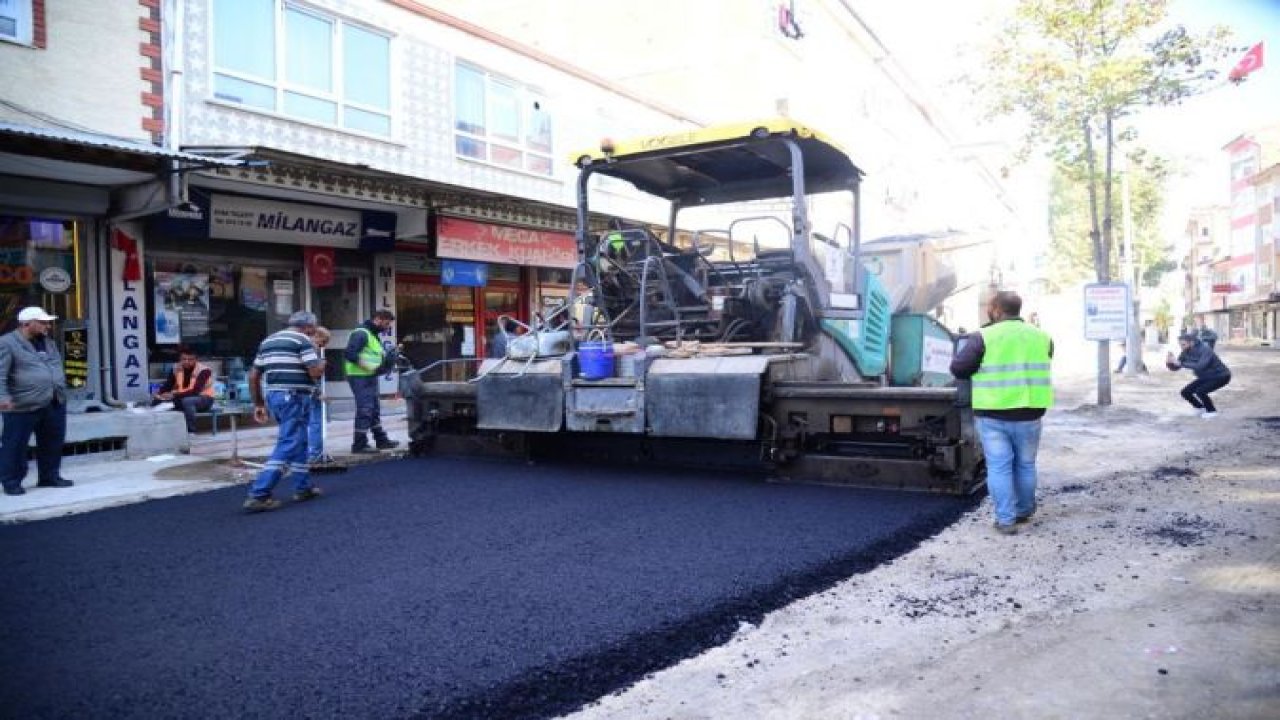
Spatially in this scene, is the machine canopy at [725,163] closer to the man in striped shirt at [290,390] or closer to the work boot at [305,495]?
the man in striped shirt at [290,390]

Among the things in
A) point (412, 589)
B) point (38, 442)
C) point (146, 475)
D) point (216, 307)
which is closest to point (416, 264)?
point (216, 307)

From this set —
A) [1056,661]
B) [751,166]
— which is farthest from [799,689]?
[751,166]

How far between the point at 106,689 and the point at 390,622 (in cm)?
97

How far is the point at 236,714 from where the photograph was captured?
2605 millimetres

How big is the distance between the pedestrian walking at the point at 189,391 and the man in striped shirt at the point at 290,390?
3.46 m

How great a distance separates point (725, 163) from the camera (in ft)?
22.8

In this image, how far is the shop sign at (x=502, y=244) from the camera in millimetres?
12359

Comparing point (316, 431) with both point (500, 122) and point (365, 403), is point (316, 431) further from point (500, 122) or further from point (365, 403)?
point (500, 122)

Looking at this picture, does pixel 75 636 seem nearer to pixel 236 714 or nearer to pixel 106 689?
pixel 106 689

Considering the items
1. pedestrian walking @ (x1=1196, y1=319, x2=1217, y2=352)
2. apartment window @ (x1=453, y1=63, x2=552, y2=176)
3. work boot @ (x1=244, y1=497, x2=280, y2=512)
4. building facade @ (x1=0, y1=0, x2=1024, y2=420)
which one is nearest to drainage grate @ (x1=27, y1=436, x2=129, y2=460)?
building facade @ (x1=0, y1=0, x2=1024, y2=420)

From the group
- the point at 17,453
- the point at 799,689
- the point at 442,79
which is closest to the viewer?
the point at 799,689

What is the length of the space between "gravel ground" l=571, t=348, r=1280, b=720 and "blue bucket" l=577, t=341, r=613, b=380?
8.32 feet

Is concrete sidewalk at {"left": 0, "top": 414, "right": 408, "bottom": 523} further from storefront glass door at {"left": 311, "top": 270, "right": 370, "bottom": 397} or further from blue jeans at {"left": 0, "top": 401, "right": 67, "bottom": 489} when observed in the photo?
storefront glass door at {"left": 311, "top": 270, "right": 370, "bottom": 397}

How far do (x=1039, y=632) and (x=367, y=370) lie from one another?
6472 millimetres
